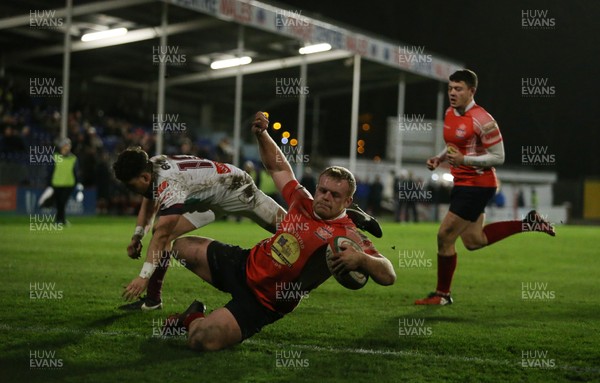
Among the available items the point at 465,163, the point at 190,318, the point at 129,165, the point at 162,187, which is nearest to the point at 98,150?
the point at 465,163

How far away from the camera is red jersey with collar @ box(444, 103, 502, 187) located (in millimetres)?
8305

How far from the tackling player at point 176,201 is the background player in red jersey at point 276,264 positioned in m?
0.36

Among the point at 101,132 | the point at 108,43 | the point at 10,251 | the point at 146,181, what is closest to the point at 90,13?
the point at 108,43

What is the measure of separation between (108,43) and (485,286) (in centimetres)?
2531

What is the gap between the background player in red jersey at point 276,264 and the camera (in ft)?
17.3

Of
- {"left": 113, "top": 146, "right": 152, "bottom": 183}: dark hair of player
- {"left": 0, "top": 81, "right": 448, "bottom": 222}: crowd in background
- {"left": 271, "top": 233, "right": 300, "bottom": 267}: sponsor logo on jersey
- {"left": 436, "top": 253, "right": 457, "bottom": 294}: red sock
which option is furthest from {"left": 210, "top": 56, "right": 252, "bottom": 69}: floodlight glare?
{"left": 271, "top": 233, "right": 300, "bottom": 267}: sponsor logo on jersey

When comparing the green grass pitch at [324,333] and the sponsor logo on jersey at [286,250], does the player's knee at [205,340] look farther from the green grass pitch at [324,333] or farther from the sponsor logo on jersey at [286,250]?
the sponsor logo on jersey at [286,250]

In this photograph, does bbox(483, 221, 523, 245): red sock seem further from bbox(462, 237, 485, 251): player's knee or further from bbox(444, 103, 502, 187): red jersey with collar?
bbox(444, 103, 502, 187): red jersey with collar

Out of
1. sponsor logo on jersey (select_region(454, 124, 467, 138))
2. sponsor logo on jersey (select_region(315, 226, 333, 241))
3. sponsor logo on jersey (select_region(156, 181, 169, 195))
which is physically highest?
sponsor logo on jersey (select_region(454, 124, 467, 138))

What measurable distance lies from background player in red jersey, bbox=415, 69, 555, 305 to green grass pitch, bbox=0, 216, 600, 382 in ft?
1.60

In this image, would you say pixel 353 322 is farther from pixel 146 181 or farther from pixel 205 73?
pixel 205 73

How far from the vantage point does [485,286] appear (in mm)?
10227

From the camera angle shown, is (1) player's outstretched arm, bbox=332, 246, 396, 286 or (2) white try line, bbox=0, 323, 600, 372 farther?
(2) white try line, bbox=0, 323, 600, 372

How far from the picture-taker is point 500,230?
889 centimetres
